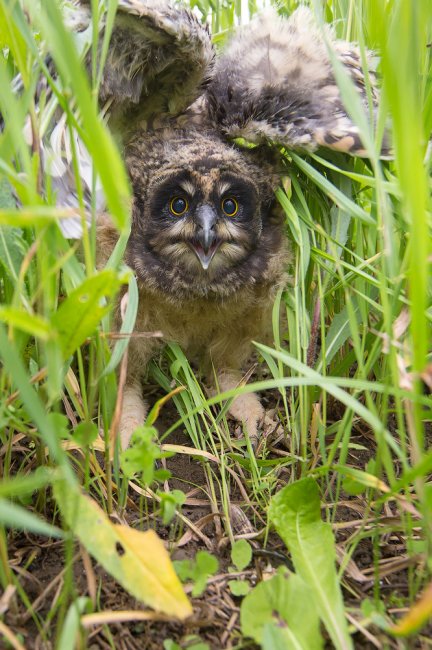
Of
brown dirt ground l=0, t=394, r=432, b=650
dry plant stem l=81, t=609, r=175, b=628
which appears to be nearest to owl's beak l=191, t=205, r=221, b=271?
brown dirt ground l=0, t=394, r=432, b=650

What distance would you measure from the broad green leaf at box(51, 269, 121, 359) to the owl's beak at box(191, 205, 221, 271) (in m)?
1.15

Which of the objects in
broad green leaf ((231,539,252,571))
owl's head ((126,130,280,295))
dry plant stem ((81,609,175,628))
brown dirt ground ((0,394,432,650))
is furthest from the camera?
owl's head ((126,130,280,295))

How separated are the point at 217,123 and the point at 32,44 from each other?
1368mm

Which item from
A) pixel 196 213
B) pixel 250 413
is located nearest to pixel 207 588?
pixel 250 413

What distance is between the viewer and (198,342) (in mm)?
2650

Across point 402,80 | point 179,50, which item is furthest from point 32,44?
point 179,50

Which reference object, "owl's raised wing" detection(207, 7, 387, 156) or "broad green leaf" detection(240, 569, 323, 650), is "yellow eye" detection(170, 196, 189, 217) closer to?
"owl's raised wing" detection(207, 7, 387, 156)

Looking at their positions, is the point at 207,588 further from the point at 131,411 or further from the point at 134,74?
the point at 134,74

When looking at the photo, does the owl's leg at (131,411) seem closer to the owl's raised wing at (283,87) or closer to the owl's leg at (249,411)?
the owl's leg at (249,411)

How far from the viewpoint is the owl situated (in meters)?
2.31

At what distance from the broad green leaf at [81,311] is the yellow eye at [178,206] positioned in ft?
4.17

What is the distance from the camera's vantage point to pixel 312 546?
4.71 feet

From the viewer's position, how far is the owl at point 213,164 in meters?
2.31

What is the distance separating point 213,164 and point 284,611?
1.65 m
